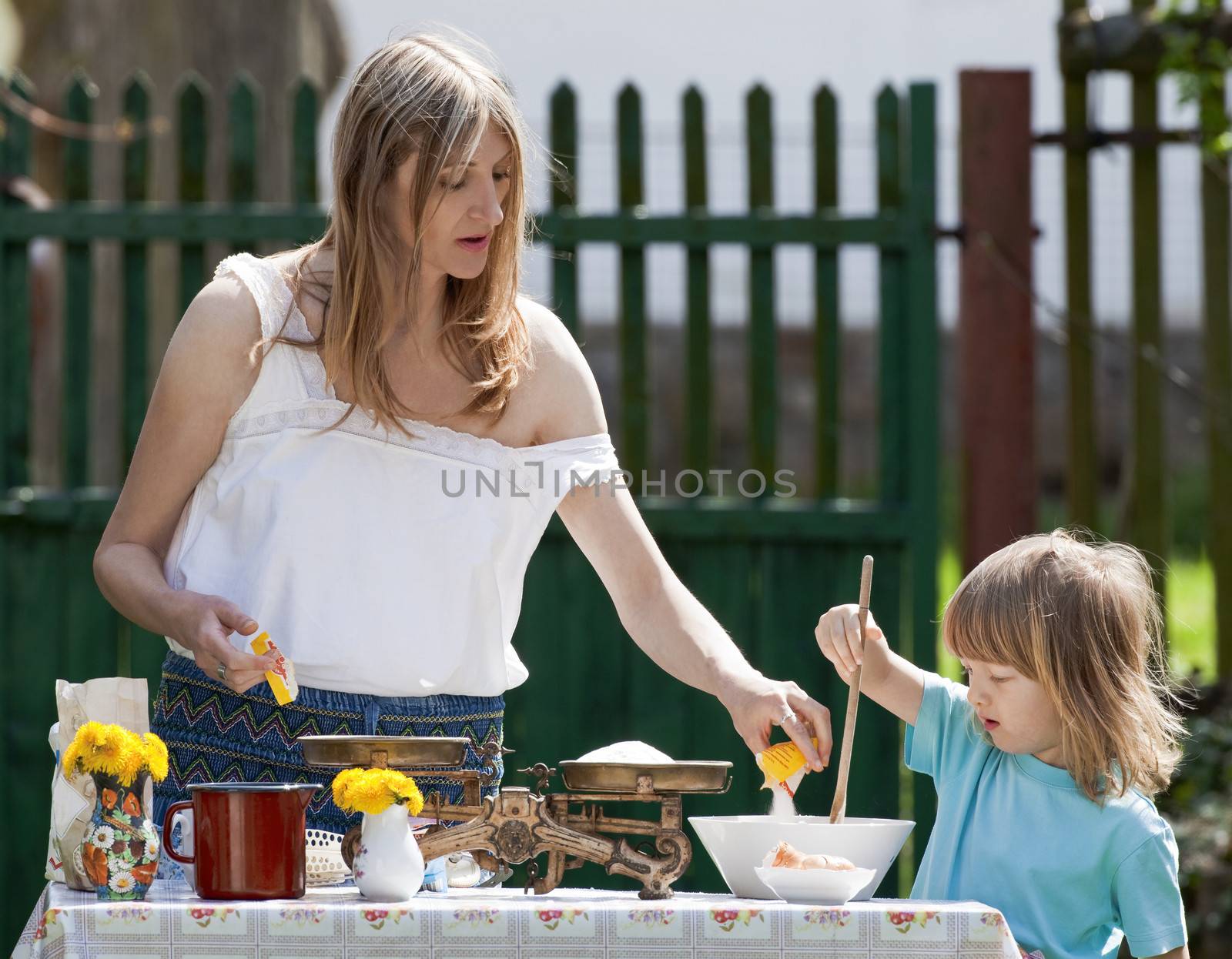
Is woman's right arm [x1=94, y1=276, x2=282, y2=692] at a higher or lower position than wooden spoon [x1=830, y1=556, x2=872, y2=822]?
higher

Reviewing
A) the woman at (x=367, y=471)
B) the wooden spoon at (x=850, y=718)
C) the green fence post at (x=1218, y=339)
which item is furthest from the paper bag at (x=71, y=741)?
the green fence post at (x=1218, y=339)

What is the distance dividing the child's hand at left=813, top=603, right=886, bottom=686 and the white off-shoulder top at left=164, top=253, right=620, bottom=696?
435 mm

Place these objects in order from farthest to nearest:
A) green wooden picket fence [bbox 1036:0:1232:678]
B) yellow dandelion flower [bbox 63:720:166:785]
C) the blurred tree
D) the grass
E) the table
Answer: the blurred tree
the grass
green wooden picket fence [bbox 1036:0:1232:678]
yellow dandelion flower [bbox 63:720:166:785]
the table

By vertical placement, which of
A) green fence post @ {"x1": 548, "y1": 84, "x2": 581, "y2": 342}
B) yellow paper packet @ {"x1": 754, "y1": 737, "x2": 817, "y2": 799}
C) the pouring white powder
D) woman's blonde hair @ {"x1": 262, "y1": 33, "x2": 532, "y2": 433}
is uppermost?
green fence post @ {"x1": 548, "y1": 84, "x2": 581, "y2": 342}

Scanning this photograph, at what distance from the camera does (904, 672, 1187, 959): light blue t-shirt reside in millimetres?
1757

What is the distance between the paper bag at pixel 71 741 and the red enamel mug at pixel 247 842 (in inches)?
4.4

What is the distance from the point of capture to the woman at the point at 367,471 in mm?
1964

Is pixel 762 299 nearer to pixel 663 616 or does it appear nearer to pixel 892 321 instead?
pixel 892 321

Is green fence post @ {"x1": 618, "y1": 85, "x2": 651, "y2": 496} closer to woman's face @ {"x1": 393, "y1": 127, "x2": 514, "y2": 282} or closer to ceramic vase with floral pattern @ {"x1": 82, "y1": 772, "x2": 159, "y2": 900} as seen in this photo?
woman's face @ {"x1": 393, "y1": 127, "x2": 514, "y2": 282}

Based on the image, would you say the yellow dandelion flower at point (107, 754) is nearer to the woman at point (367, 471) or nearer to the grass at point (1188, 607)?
the woman at point (367, 471)

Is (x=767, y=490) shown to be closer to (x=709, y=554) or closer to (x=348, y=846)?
(x=709, y=554)

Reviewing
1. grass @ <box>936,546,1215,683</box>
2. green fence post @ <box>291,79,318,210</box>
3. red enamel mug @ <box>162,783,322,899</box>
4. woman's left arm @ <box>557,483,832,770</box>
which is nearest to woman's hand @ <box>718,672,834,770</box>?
woman's left arm @ <box>557,483,832,770</box>

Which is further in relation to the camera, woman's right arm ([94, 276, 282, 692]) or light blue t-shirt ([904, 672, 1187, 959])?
woman's right arm ([94, 276, 282, 692])

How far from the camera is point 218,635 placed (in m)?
1.76
